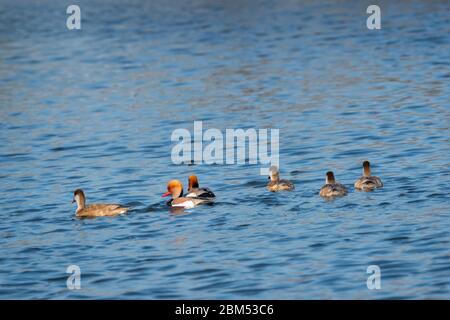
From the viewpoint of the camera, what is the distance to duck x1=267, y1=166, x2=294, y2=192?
69.4ft

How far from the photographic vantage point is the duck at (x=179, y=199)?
20641 mm

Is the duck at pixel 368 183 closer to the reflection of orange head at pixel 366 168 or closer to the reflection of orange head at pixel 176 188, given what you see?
the reflection of orange head at pixel 366 168

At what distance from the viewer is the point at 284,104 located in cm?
3192

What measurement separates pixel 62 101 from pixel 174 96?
389 centimetres

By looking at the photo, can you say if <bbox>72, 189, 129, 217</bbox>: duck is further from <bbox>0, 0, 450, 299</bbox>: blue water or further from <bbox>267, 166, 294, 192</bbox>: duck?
<bbox>267, 166, 294, 192</bbox>: duck

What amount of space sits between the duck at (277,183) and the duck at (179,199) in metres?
1.45

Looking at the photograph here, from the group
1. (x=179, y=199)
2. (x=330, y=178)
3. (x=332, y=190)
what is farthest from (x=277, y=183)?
(x=179, y=199)

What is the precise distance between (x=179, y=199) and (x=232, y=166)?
406 centimetres

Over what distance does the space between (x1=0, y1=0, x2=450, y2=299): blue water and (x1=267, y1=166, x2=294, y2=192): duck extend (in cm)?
19

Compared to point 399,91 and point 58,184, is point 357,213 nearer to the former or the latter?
point 58,184

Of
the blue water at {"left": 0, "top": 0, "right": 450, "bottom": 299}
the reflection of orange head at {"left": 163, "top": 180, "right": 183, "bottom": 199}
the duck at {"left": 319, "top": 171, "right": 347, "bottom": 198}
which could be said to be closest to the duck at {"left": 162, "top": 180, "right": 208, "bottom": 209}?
the reflection of orange head at {"left": 163, "top": 180, "right": 183, "bottom": 199}
